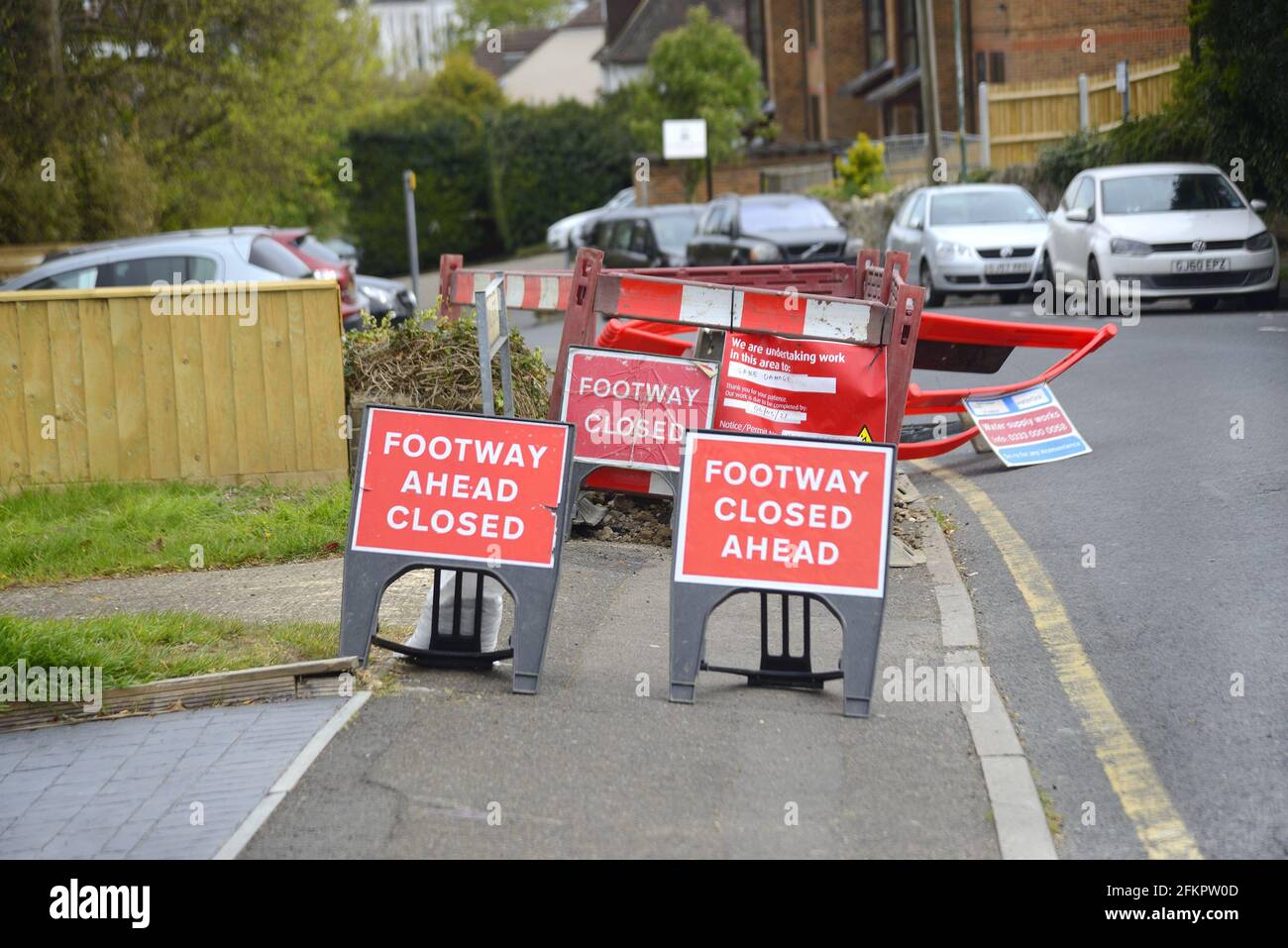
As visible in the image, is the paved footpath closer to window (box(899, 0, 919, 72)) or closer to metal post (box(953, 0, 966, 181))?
metal post (box(953, 0, 966, 181))

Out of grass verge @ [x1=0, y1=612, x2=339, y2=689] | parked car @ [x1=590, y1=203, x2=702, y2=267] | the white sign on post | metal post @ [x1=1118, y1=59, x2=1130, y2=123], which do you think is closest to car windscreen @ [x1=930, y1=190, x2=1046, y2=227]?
metal post @ [x1=1118, y1=59, x2=1130, y2=123]

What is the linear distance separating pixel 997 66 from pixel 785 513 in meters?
36.8

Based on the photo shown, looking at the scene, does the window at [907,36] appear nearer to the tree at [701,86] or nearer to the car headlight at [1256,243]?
the tree at [701,86]

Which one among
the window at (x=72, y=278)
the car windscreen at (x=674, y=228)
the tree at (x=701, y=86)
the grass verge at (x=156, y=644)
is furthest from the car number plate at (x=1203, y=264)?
the tree at (x=701, y=86)

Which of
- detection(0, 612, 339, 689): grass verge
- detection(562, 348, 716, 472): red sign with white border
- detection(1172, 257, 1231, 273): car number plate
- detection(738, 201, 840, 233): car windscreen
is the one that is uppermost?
detection(738, 201, 840, 233): car windscreen

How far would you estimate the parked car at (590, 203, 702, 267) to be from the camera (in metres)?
27.5

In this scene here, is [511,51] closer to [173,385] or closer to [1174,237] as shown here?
[1174,237]

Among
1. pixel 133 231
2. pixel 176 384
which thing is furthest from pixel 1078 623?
pixel 133 231

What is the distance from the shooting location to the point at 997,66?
40.2 metres

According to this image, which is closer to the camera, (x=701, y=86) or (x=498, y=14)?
(x=701, y=86)

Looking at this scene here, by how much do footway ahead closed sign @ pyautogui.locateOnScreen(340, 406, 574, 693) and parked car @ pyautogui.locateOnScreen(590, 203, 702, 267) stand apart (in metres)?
21.0

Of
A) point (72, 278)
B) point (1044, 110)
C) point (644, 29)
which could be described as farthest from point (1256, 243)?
point (644, 29)

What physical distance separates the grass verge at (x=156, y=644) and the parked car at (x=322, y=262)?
32.4 feet

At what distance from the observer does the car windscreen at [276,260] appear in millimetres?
15617
